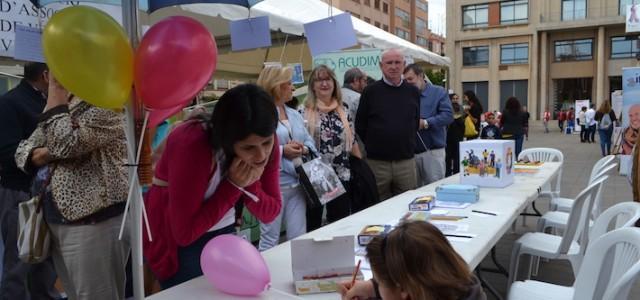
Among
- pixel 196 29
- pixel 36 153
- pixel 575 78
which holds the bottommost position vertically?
pixel 36 153

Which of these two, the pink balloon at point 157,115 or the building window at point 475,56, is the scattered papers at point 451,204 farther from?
the building window at point 475,56

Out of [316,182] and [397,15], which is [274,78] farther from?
[397,15]

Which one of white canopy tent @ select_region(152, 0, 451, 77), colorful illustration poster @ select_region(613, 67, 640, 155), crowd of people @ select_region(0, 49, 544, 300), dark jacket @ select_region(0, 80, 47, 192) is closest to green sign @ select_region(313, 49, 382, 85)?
white canopy tent @ select_region(152, 0, 451, 77)

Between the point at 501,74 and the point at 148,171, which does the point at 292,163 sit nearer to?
the point at 148,171

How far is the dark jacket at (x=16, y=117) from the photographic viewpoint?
252 cm

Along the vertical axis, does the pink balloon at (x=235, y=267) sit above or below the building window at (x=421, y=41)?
below

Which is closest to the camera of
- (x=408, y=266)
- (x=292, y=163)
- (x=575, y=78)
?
(x=408, y=266)

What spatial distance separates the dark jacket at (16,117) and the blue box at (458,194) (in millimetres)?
2257

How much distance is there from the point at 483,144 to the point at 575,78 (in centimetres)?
3353

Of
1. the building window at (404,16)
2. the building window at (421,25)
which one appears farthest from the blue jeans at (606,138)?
the building window at (421,25)

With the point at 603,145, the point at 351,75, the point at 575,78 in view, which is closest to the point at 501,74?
the point at 575,78

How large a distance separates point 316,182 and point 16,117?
1.71 metres

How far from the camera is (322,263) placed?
1.52m

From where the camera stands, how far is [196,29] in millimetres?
1441
